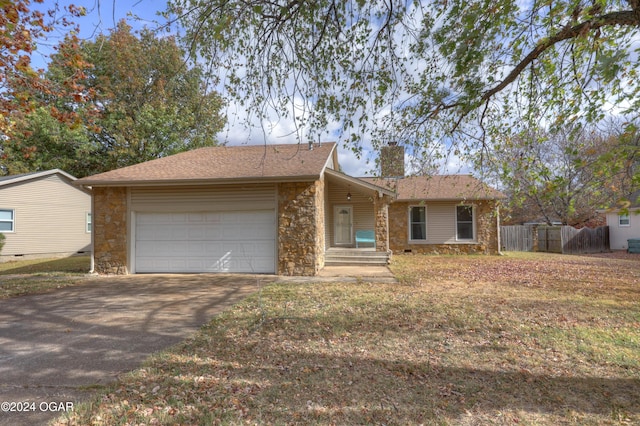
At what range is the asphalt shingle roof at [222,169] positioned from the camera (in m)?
9.60

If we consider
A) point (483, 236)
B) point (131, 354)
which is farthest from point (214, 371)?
point (483, 236)

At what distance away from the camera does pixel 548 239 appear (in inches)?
744

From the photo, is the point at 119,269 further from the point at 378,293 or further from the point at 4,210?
the point at 4,210

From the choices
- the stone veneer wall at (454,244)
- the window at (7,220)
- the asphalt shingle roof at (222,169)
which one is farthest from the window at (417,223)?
the window at (7,220)

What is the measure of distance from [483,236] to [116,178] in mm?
15253

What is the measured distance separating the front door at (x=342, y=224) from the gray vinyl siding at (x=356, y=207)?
187 mm

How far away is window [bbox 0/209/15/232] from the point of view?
1583 centimetres

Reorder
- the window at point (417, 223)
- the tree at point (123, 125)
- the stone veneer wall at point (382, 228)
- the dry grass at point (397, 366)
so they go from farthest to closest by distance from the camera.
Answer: the tree at point (123, 125) → the window at point (417, 223) → the stone veneer wall at point (382, 228) → the dry grass at point (397, 366)

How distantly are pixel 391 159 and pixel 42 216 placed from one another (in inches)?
741

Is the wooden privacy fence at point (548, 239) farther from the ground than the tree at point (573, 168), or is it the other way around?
the tree at point (573, 168)

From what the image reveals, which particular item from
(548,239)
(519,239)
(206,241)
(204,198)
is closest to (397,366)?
(206,241)

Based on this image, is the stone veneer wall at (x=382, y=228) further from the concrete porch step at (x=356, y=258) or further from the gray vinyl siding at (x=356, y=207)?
the gray vinyl siding at (x=356, y=207)

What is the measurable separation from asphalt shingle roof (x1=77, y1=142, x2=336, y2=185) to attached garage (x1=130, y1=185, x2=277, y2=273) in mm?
488

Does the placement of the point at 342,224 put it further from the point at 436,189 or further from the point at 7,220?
the point at 7,220
